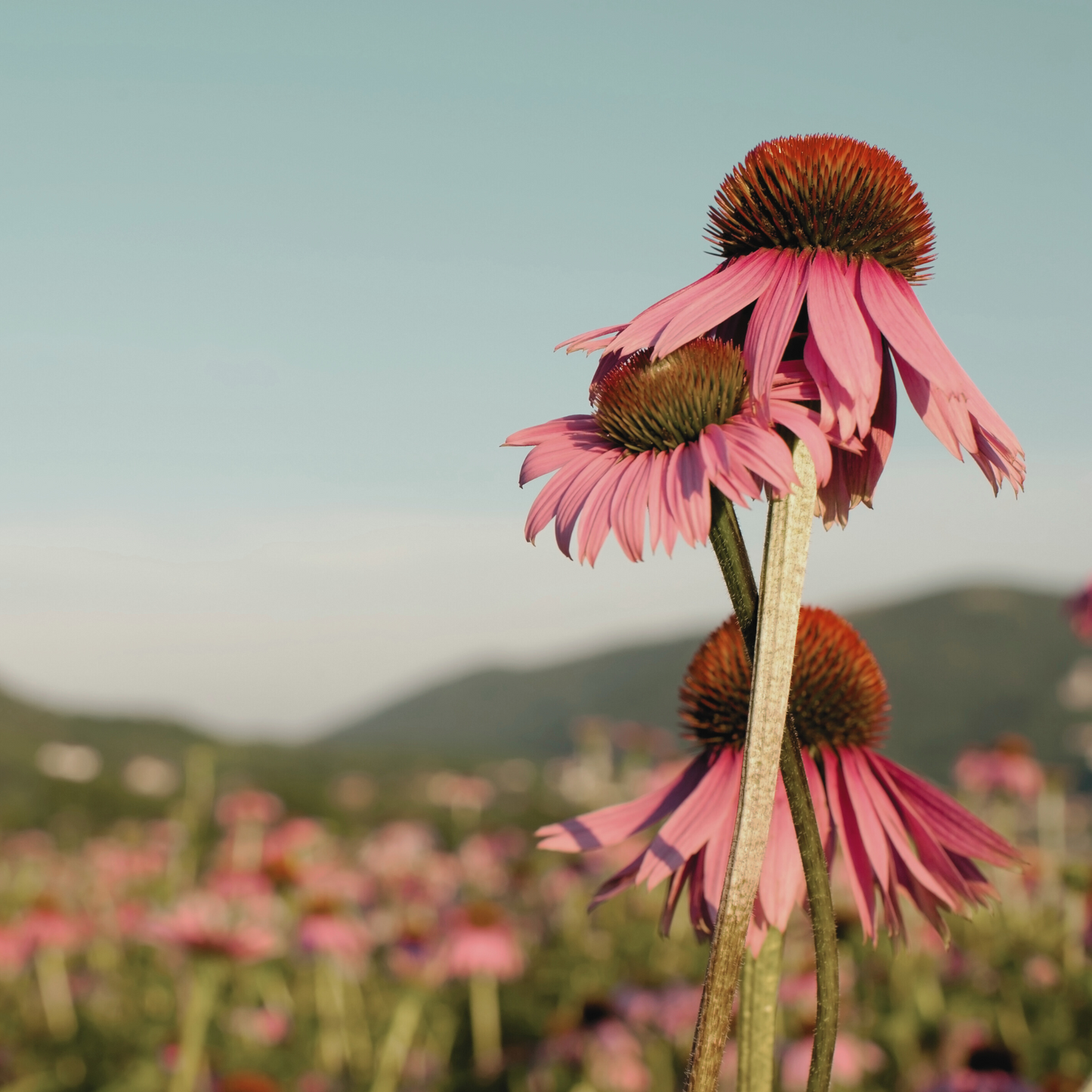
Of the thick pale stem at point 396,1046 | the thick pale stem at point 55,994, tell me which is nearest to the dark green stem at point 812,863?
the thick pale stem at point 396,1046

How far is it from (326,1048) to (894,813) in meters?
4.79

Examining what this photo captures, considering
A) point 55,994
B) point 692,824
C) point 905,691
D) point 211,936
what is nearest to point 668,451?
point 692,824

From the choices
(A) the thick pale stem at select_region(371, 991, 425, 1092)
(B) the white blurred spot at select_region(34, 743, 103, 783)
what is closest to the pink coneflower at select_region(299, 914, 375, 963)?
(A) the thick pale stem at select_region(371, 991, 425, 1092)

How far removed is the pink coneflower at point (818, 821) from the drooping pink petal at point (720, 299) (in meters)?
0.41

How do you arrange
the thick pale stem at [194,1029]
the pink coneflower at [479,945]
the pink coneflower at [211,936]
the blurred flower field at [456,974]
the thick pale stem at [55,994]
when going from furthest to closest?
the thick pale stem at [55,994] < the pink coneflower at [479,945] < the blurred flower field at [456,974] < the pink coneflower at [211,936] < the thick pale stem at [194,1029]

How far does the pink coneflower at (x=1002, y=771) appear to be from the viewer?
6.97m

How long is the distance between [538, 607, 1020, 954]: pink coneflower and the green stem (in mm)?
180

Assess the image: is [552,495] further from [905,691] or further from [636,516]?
[905,691]

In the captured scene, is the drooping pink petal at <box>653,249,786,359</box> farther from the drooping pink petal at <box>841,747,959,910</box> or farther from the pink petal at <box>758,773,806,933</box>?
the drooping pink petal at <box>841,747,959,910</box>

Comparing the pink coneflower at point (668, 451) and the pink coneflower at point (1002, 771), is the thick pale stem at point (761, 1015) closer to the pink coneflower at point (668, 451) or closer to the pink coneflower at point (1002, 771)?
the pink coneflower at point (668, 451)

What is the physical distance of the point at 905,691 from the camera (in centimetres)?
3083

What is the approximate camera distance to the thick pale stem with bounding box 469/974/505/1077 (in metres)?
4.89

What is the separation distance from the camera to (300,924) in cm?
525

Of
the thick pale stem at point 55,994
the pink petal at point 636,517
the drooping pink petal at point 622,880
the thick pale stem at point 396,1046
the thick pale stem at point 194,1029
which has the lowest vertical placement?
the thick pale stem at point 55,994
